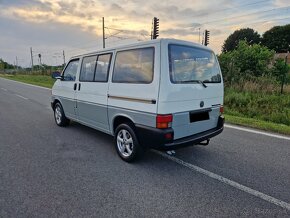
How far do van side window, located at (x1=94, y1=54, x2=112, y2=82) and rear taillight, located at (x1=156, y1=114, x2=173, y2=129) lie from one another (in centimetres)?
151

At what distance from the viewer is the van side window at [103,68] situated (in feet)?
14.1

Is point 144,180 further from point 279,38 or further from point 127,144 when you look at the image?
point 279,38

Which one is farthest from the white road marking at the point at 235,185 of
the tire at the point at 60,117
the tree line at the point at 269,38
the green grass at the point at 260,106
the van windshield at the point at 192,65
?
the tree line at the point at 269,38

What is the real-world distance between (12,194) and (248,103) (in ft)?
27.9

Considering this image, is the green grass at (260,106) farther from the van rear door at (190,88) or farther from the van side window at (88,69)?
the van side window at (88,69)

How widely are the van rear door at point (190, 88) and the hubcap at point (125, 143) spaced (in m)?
0.90

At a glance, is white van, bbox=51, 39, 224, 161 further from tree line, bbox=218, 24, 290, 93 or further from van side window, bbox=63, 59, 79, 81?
tree line, bbox=218, 24, 290, 93

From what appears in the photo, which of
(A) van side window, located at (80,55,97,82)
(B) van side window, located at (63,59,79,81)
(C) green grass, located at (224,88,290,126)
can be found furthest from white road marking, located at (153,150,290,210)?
(C) green grass, located at (224,88,290,126)

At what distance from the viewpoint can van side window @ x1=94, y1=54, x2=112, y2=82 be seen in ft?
14.1

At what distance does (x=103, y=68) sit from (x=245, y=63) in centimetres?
1139

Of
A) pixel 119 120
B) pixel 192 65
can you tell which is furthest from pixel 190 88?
pixel 119 120

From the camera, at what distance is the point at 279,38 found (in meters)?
57.2

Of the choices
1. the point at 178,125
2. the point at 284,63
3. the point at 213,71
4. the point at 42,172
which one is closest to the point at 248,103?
the point at 284,63

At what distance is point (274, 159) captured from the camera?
408 cm
